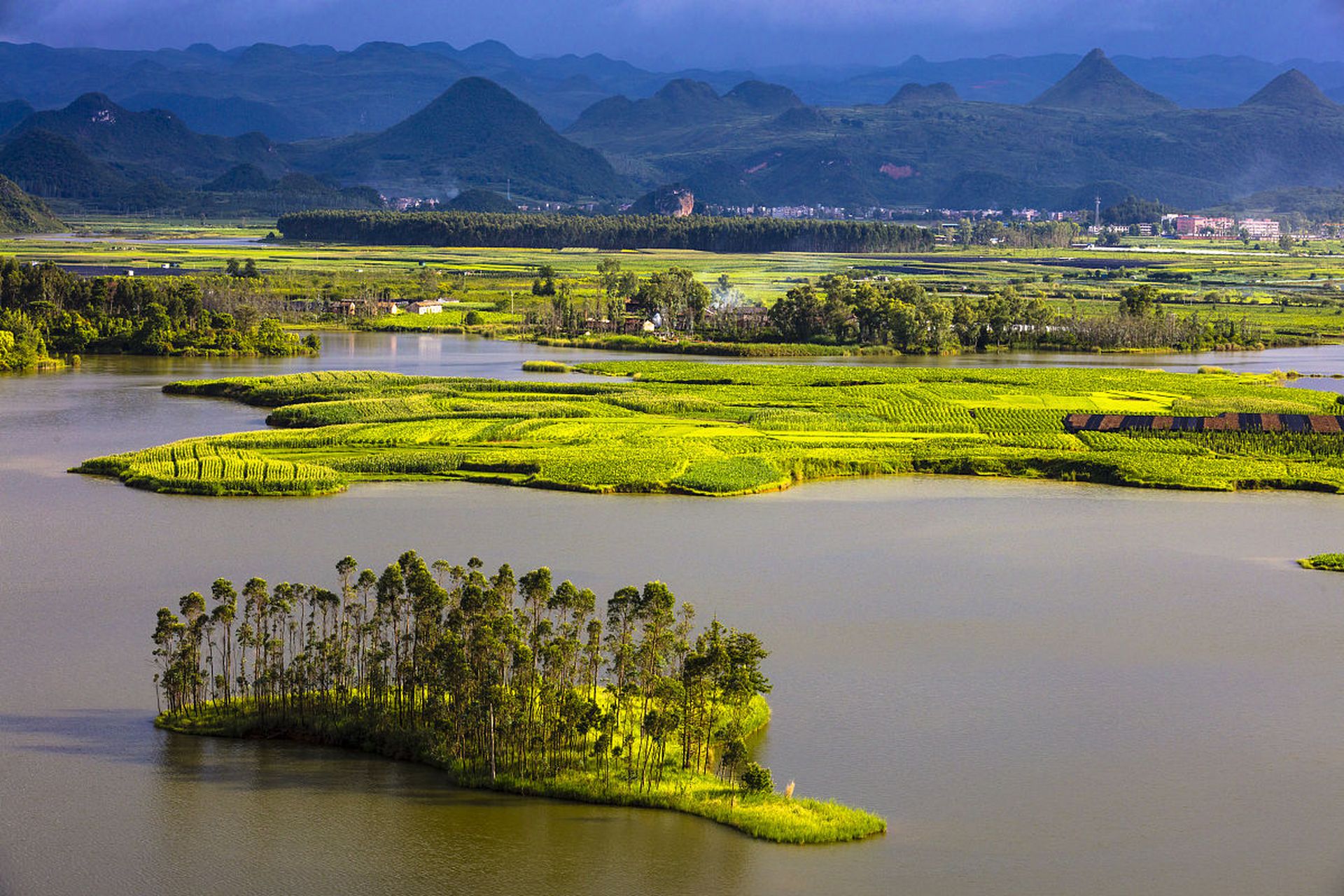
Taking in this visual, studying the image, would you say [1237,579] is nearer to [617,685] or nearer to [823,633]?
[823,633]

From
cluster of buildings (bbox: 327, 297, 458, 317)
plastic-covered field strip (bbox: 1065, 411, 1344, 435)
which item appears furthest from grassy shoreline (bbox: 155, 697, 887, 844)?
cluster of buildings (bbox: 327, 297, 458, 317)

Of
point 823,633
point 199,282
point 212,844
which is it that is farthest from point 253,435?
point 199,282

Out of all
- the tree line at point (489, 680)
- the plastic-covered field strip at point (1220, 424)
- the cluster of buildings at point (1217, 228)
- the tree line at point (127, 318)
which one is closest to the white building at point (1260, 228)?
the cluster of buildings at point (1217, 228)

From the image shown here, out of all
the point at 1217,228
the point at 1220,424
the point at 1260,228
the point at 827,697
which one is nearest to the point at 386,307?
the point at 1220,424

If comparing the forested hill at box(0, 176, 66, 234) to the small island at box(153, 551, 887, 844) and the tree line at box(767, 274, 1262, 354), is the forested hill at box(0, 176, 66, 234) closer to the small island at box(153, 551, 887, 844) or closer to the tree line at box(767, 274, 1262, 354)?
the tree line at box(767, 274, 1262, 354)

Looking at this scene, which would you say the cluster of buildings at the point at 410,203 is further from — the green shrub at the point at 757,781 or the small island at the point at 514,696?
the green shrub at the point at 757,781
